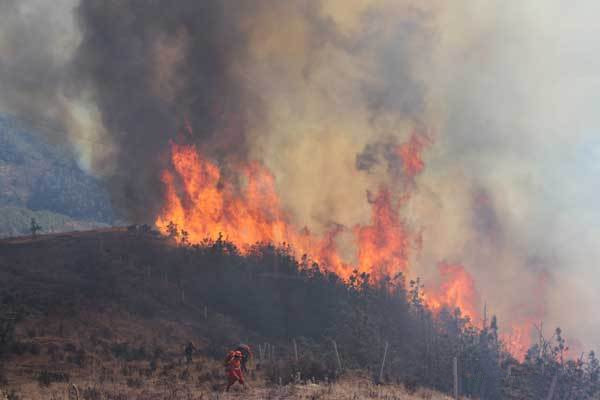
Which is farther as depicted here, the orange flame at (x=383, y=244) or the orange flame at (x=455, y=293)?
the orange flame at (x=455, y=293)

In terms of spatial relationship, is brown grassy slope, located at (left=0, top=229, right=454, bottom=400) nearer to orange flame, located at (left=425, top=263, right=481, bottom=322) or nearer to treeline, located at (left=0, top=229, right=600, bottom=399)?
treeline, located at (left=0, top=229, right=600, bottom=399)

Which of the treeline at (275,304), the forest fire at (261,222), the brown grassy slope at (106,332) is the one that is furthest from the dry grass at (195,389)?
the forest fire at (261,222)

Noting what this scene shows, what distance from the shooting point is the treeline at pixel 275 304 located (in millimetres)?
51688

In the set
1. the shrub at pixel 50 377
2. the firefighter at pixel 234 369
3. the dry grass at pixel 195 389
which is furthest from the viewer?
the shrub at pixel 50 377

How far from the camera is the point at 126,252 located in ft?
221

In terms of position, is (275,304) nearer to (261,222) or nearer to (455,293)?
(261,222)

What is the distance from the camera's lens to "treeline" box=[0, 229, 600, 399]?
170ft

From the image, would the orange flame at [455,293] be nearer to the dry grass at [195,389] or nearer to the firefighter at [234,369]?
the dry grass at [195,389]

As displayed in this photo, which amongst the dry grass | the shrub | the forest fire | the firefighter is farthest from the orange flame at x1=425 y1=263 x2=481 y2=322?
the shrub

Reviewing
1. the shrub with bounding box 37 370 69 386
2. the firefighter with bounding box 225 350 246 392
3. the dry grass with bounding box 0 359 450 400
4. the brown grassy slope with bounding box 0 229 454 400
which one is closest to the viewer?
the dry grass with bounding box 0 359 450 400

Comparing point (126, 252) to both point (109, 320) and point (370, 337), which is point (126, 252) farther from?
point (370, 337)

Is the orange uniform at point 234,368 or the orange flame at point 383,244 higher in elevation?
the orange flame at point 383,244

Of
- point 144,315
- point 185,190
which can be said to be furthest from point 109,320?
point 185,190

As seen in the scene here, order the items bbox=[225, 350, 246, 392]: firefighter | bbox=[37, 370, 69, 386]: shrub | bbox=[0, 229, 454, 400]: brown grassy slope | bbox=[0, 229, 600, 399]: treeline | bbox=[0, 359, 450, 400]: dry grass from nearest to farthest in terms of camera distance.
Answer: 1. bbox=[0, 359, 450, 400]: dry grass
2. bbox=[225, 350, 246, 392]: firefighter
3. bbox=[0, 229, 454, 400]: brown grassy slope
4. bbox=[37, 370, 69, 386]: shrub
5. bbox=[0, 229, 600, 399]: treeline
